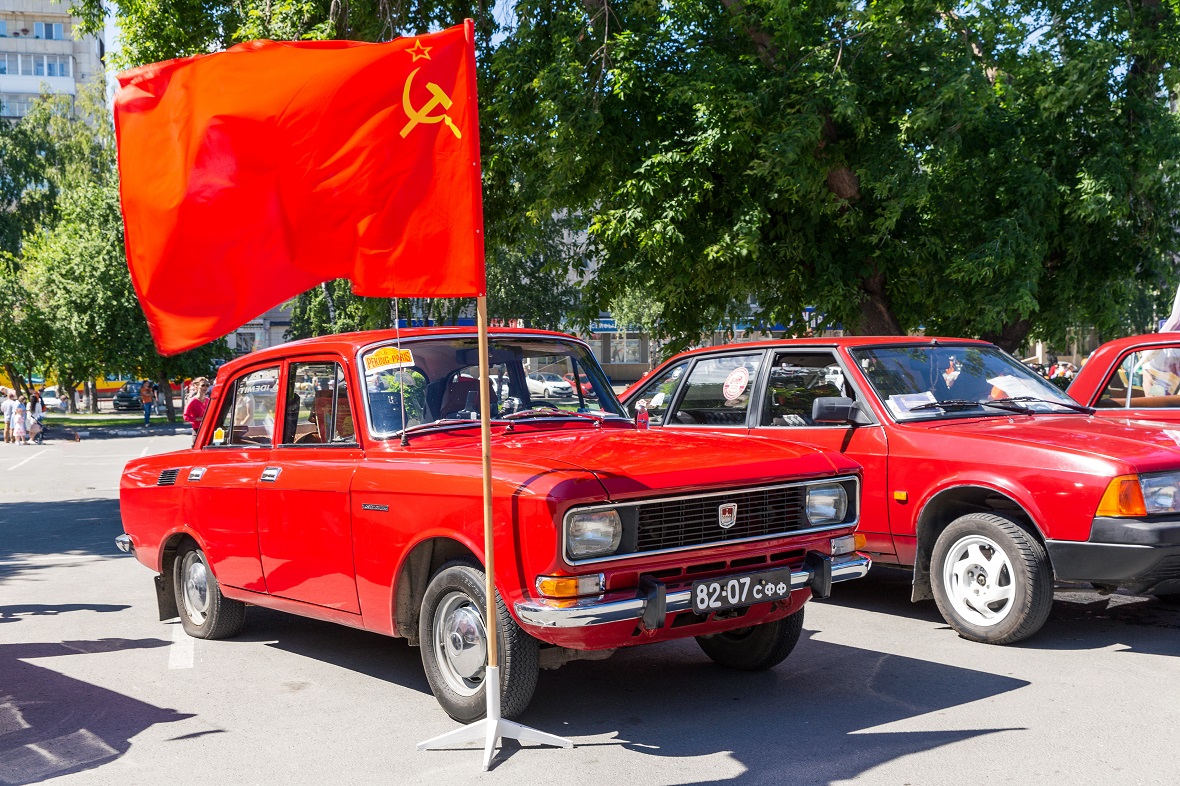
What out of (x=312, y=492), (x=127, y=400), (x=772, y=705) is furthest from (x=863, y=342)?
(x=127, y=400)

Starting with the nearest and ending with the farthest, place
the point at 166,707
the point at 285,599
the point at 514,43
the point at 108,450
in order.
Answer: the point at 166,707 → the point at 285,599 → the point at 514,43 → the point at 108,450

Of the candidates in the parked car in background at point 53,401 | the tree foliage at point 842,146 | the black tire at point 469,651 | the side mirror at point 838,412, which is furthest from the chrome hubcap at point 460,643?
the parked car in background at point 53,401

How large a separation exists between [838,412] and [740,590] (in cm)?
265

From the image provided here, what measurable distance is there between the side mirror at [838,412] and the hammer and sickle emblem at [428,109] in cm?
332

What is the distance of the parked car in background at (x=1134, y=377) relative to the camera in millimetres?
8914

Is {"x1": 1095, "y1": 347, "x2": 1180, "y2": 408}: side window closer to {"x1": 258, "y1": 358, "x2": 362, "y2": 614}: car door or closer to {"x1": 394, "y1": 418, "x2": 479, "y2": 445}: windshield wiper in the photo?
{"x1": 394, "y1": 418, "x2": 479, "y2": 445}: windshield wiper

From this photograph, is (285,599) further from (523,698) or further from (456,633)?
(523,698)

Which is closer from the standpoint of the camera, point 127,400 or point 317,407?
point 317,407

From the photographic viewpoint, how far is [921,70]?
47.8 ft

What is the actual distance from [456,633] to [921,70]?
11694 millimetres

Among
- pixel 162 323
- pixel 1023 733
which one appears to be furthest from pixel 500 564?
pixel 1023 733

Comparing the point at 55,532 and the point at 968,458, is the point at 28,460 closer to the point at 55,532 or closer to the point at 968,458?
the point at 55,532

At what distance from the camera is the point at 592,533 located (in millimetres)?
4758

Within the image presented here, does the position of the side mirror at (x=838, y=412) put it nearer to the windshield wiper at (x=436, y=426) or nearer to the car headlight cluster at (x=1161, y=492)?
the car headlight cluster at (x=1161, y=492)
